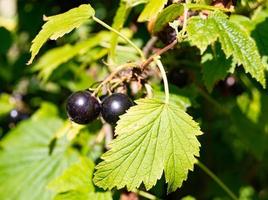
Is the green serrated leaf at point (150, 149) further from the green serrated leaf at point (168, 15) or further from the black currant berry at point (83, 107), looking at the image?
the green serrated leaf at point (168, 15)

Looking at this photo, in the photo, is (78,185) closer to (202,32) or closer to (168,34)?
(168,34)

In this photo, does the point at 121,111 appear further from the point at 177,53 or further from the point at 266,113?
the point at 266,113

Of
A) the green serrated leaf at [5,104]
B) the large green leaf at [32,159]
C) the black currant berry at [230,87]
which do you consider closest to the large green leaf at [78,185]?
the large green leaf at [32,159]

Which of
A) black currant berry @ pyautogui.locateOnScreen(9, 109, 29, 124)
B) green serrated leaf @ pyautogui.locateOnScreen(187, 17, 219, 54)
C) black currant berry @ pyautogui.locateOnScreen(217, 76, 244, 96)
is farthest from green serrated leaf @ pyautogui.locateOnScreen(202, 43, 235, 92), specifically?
black currant berry @ pyautogui.locateOnScreen(9, 109, 29, 124)

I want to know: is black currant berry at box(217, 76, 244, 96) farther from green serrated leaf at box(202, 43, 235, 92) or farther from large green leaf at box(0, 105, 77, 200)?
large green leaf at box(0, 105, 77, 200)

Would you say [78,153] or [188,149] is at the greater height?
[188,149]

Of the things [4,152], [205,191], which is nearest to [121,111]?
[4,152]

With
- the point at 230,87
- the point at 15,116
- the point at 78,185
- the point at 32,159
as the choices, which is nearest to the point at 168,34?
the point at 78,185
